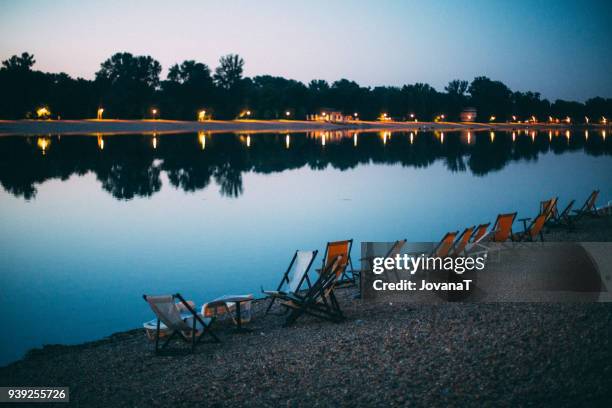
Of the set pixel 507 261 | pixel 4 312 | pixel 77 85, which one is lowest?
pixel 4 312

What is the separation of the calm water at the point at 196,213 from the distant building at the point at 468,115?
106616 mm

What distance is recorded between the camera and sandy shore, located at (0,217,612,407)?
17.6 ft

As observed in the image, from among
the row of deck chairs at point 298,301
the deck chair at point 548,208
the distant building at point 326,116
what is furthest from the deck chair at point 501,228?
the distant building at point 326,116

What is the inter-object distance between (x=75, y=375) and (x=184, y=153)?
44048mm

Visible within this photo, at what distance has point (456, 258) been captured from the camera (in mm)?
10562

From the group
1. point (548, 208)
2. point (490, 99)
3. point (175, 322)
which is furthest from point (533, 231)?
point (490, 99)

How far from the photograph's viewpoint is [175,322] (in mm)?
7535

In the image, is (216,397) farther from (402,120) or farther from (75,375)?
(402,120)

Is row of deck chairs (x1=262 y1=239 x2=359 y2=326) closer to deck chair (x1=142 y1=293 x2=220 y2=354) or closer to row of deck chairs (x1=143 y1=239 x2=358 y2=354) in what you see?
row of deck chairs (x1=143 y1=239 x2=358 y2=354)

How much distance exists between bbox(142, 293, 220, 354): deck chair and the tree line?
75.7 meters

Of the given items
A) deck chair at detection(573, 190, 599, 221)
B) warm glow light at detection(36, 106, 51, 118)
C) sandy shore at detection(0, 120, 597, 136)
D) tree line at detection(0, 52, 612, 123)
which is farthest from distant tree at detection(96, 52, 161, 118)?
deck chair at detection(573, 190, 599, 221)

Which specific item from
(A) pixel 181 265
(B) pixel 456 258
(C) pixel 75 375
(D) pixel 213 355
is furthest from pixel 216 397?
(A) pixel 181 265

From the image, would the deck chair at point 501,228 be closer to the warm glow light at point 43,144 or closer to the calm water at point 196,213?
the calm water at point 196,213

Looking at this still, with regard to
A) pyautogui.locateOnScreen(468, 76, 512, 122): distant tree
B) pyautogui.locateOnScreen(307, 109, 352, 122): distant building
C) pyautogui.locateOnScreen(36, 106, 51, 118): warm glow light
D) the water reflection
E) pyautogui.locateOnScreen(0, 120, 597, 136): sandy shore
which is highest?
pyautogui.locateOnScreen(468, 76, 512, 122): distant tree
